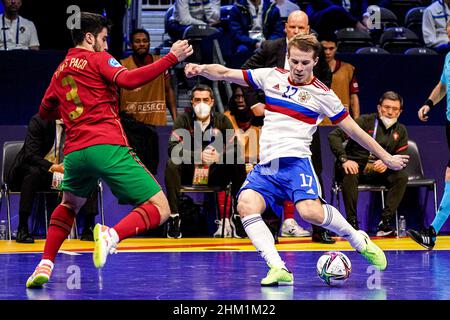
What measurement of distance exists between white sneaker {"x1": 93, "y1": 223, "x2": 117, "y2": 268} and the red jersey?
602 millimetres

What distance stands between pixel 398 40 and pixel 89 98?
307 inches

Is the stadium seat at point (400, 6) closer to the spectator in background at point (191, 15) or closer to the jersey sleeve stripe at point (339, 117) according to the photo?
the spectator in background at point (191, 15)

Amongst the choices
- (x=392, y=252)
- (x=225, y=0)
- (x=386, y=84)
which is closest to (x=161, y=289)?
(x=392, y=252)

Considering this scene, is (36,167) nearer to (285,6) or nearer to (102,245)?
(102,245)

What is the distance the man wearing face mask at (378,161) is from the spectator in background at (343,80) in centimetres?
39

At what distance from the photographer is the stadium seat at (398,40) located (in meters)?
12.8

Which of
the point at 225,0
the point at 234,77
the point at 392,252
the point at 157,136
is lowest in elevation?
the point at 392,252

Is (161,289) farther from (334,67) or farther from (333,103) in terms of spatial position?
(334,67)

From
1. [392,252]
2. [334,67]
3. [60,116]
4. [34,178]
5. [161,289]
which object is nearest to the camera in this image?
[161,289]

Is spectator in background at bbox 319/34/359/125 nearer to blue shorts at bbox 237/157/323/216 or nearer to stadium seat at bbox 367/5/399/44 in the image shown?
stadium seat at bbox 367/5/399/44

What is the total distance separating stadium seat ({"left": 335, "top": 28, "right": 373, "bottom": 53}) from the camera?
41.3 ft

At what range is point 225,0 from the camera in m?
15.0
